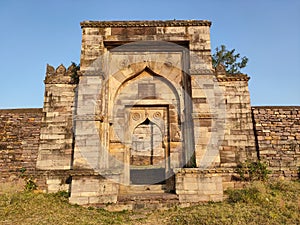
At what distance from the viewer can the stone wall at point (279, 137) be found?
9.75 m

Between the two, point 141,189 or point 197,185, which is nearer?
point 197,185

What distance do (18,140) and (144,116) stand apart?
479cm

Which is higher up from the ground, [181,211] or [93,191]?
[93,191]

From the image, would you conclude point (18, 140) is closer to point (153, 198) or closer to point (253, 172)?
point (153, 198)

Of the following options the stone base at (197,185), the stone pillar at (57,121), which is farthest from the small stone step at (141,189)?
the stone pillar at (57,121)

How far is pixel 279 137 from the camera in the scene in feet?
33.3

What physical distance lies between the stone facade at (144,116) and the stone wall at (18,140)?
0.12ft

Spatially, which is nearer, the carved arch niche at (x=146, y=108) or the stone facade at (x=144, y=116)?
the stone facade at (x=144, y=116)

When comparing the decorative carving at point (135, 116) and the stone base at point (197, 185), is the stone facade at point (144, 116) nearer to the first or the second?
the decorative carving at point (135, 116)

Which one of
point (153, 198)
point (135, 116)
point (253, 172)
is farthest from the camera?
point (135, 116)

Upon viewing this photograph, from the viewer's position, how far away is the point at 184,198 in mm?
8203

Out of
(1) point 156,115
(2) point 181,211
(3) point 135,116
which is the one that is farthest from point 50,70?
(2) point 181,211

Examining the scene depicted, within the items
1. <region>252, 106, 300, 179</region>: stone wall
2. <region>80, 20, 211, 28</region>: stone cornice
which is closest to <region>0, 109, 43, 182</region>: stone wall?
<region>80, 20, 211, 28</region>: stone cornice

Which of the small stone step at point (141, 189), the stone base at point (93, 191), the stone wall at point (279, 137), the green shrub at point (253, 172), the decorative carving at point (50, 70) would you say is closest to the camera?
the stone base at point (93, 191)
